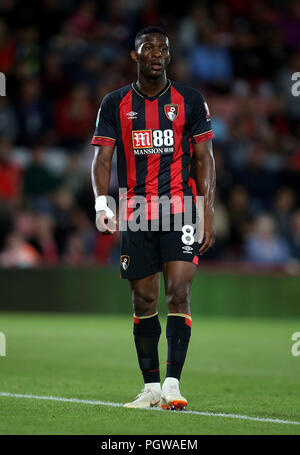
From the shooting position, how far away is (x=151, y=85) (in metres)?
6.06

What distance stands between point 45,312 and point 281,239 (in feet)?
11.6

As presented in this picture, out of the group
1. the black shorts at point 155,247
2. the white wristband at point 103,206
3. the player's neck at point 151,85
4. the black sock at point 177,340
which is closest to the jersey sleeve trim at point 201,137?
the player's neck at point 151,85

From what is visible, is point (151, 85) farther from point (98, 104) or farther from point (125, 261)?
point (98, 104)

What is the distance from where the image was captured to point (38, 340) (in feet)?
33.0

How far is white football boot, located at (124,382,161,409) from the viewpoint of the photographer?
5727mm

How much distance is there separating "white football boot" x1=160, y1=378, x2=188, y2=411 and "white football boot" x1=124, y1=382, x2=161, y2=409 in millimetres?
112

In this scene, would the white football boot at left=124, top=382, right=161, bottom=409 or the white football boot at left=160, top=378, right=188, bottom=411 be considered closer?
the white football boot at left=160, top=378, right=188, bottom=411

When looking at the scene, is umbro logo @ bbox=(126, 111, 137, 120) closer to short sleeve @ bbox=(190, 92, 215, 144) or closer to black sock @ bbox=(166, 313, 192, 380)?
short sleeve @ bbox=(190, 92, 215, 144)

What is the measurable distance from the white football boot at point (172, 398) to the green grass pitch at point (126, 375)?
0.31 feet

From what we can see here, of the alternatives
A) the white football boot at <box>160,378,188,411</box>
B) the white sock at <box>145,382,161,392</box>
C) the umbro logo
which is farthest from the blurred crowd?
the white football boot at <box>160,378,188,411</box>

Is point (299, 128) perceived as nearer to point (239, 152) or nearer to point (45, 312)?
point (239, 152)

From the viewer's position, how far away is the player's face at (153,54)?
5.89 m

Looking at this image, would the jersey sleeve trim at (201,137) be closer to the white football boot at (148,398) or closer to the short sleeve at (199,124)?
the short sleeve at (199,124)
